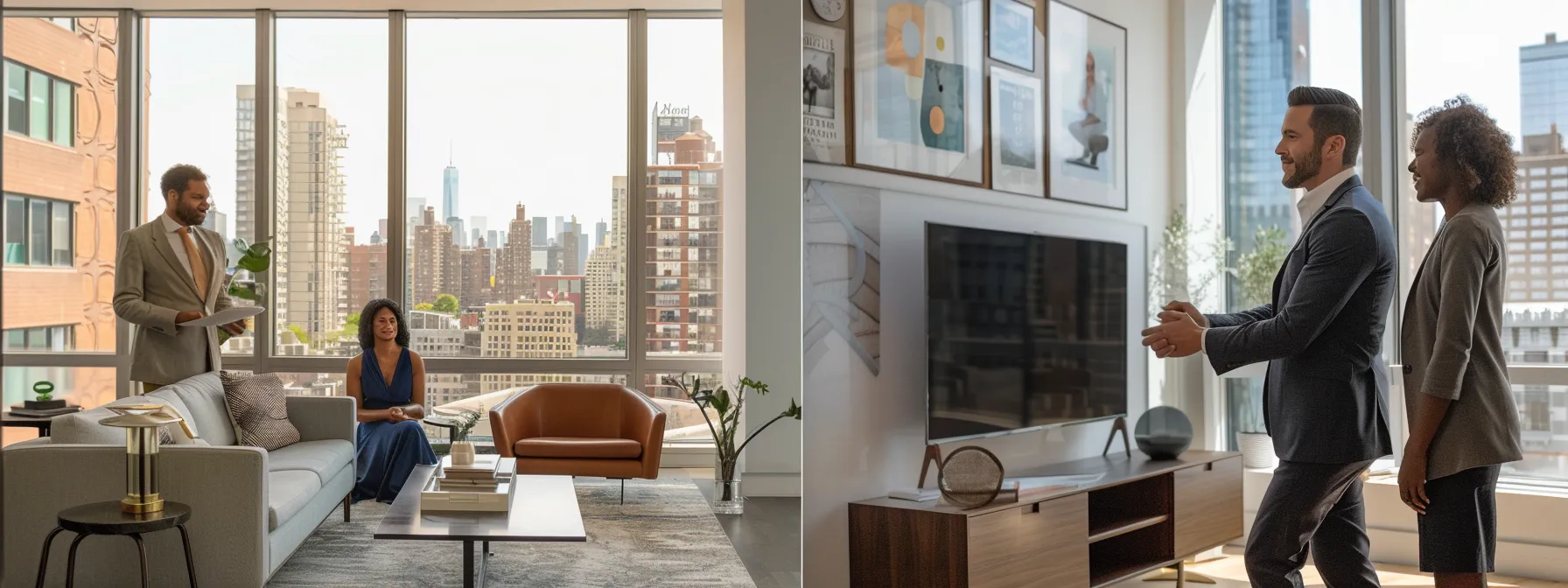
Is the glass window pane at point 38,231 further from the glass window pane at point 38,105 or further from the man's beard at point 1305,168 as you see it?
the man's beard at point 1305,168

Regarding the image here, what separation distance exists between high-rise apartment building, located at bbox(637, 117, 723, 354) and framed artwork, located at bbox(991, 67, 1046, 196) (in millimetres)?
3439

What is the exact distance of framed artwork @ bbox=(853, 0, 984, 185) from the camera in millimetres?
3217

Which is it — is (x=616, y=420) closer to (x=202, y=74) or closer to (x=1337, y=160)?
(x=202, y=74)

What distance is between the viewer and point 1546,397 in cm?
461

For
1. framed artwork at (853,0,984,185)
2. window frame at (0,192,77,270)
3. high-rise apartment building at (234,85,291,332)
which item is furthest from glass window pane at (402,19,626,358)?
framed artwork at (853,0,984,185)

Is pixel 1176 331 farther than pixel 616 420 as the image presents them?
No

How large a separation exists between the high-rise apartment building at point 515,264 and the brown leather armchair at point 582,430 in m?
1.17

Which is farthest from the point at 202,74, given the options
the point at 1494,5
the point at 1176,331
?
the point at 1494,5

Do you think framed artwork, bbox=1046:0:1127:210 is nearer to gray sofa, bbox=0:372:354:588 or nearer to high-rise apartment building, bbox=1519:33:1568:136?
high-rise apartment building, bbox=1519:33:1568:136

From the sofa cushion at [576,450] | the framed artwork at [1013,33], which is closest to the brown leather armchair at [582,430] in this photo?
the sofa cushion at [576,450]

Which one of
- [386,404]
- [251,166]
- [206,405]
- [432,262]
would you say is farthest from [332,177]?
[206,405]

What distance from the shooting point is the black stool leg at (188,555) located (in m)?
3.41

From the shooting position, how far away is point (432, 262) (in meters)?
7.07

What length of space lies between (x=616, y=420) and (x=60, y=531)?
9.88 feet
